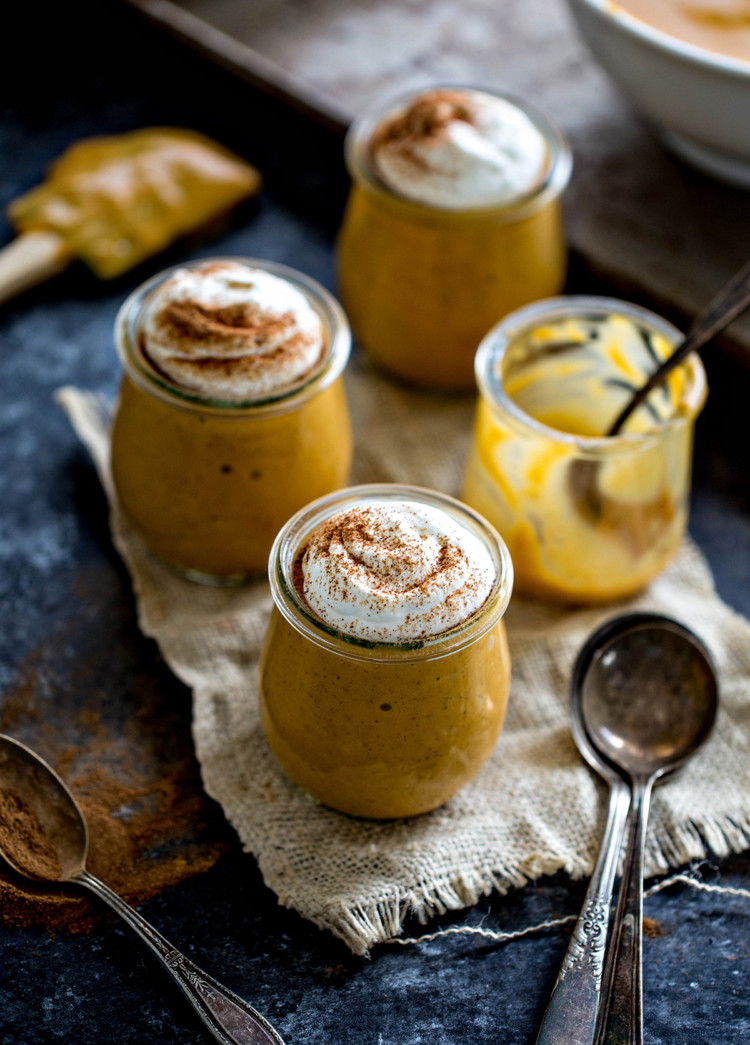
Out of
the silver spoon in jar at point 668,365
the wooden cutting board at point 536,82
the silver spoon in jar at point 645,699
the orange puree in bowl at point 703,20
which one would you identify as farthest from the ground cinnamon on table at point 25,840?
the orange puree in bowl at point 703,20

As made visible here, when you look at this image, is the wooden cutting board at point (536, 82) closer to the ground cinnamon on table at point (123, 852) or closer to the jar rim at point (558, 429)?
the jar rim at point (558, 429)

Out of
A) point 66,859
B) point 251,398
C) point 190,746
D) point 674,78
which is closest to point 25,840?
point 66,859

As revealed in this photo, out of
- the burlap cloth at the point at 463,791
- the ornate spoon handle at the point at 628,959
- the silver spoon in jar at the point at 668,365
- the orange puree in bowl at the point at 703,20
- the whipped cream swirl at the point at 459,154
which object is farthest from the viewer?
the orange puree in bowl at the point at 703,20

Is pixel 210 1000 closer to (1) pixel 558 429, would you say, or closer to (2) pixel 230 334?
(2) pixel 230 334

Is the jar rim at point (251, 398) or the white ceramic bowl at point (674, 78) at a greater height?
the white ceramic bowl at point (674, 78)

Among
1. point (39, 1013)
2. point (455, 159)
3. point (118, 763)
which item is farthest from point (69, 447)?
point (39, 1013)

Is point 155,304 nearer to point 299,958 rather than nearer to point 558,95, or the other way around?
point 299,958

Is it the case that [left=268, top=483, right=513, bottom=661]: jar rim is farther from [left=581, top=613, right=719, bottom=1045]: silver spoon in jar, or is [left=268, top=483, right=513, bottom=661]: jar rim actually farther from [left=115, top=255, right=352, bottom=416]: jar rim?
[left=581, top=613, right=719, bottom=1045]: silver spoon in jar
